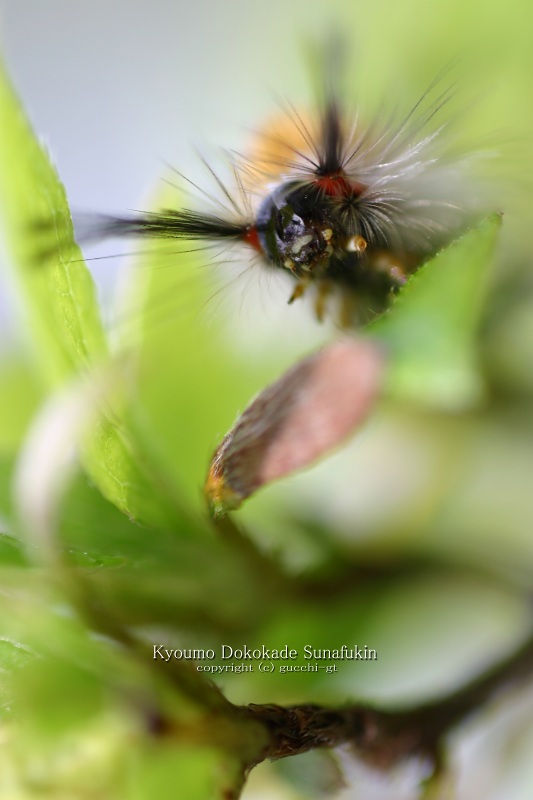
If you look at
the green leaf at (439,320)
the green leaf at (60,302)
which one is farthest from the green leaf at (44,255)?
the green leaf at (439,320)

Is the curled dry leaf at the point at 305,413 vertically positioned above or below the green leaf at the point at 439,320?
below

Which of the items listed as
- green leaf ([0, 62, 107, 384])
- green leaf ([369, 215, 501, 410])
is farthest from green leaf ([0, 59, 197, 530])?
green leaf ([369, 215, 501, 410])

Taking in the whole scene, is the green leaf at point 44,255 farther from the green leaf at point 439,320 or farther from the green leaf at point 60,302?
the green leaf at point 439,320

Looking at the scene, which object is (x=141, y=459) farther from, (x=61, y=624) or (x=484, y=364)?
(x=484, y=364)

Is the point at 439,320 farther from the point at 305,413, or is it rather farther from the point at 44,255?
the point at 44,255

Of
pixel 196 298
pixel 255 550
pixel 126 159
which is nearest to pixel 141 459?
pixel 255 550

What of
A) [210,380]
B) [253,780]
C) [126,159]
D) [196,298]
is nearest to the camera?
[253,780]
